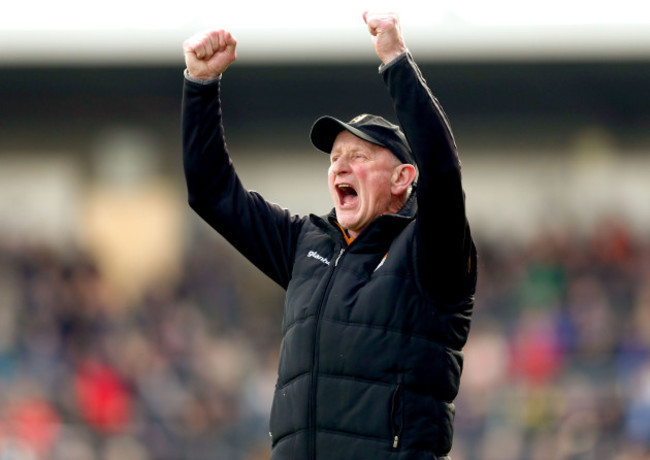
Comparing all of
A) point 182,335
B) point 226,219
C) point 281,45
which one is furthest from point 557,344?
point 226,219

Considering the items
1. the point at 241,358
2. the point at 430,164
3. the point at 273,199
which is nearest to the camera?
the point at 430,164

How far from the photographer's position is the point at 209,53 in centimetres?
396

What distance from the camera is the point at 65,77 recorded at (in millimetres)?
14125

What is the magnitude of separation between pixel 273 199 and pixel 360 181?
36.6 ft

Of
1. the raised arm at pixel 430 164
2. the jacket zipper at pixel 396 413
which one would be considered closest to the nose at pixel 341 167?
the raised arm at pixel 430 164

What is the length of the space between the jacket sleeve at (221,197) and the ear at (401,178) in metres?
0.41

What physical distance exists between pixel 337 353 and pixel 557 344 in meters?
7.65

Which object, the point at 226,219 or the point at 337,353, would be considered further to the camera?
the point at 226,219

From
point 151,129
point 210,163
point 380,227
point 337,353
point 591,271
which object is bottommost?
point 337,353

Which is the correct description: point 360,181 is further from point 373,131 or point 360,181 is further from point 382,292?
point 382,292

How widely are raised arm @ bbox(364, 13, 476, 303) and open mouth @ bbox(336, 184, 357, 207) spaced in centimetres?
37

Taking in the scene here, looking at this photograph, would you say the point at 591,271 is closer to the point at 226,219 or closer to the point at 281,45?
the point at 281,45

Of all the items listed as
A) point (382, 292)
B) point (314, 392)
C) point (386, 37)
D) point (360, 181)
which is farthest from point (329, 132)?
point (314, 392)

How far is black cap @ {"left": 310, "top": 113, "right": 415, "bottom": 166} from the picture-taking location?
3.88 m
